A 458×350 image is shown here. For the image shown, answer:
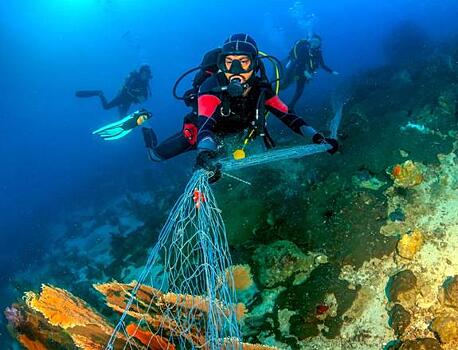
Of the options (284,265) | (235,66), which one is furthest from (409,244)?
(235,66)

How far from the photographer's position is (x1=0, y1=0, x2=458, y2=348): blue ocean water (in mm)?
19828

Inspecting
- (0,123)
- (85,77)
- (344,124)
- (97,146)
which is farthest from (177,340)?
(85,77)

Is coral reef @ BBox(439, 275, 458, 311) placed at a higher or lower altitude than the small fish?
lower

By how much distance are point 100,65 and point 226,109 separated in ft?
310

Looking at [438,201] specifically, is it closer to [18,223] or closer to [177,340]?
[177,340]

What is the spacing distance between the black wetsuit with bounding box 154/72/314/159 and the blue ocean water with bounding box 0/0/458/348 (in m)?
10.8

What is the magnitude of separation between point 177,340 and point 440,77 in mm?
10972

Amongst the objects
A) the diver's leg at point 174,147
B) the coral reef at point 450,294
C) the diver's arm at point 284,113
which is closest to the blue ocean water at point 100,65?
the diver's leg at point 174,147

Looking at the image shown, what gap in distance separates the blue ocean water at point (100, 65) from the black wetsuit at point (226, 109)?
1079 cm

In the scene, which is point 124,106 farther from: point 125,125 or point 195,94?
point 195,94

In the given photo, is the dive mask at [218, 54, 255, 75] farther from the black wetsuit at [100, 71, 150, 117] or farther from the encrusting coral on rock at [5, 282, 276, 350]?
the black wetsuit at [100, 71, 150, 117]

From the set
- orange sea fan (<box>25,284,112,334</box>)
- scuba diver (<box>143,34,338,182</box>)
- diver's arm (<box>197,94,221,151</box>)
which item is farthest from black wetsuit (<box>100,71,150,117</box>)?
orange sea fan (<box>25,284,112,334</box>)

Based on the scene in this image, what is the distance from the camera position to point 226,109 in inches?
185

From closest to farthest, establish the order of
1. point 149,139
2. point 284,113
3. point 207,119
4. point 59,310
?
1. point 59,310
2. point 207,119
3. point 284,113
4. point 149,139
